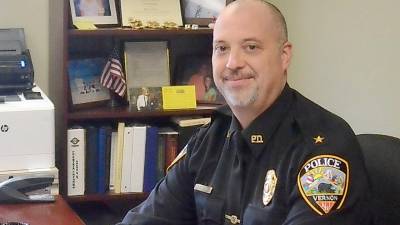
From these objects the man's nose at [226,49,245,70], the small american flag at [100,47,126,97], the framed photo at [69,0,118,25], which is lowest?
the small american flag at [100,47,126,97]

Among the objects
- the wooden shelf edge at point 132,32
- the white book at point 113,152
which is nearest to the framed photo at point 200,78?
the wooden shelf edge at point 132,32

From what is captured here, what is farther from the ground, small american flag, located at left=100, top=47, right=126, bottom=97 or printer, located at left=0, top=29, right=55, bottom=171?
small american flag, located at left=100, top=47, right=126, bottom=97

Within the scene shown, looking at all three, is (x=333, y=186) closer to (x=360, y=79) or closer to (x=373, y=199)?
(x=373, y=199)

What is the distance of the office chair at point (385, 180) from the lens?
5.01 feet

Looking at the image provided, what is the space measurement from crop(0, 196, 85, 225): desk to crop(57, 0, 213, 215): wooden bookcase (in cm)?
87

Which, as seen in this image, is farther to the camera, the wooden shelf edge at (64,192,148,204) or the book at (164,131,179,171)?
the book at (164,131,179,171)

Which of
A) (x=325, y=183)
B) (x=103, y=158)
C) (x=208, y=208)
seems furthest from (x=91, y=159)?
(x=325, y=183)

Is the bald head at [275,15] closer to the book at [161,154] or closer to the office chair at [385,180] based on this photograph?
the office chair at [385,180]

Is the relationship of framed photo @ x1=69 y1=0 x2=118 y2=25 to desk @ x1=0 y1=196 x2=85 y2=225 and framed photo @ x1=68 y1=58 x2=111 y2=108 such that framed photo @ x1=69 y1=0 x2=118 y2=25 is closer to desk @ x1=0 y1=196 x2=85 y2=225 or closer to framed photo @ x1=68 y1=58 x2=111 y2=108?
framed photo @ x1=68 y1=58 x2=111 y2=108

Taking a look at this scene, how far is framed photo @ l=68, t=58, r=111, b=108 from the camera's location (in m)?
2.89

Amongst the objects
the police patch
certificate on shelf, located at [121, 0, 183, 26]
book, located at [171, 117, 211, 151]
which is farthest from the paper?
the police patch

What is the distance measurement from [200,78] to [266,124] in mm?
1414

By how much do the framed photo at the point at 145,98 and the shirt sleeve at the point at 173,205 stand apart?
1084 millimetres

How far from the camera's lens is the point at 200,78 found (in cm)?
310
